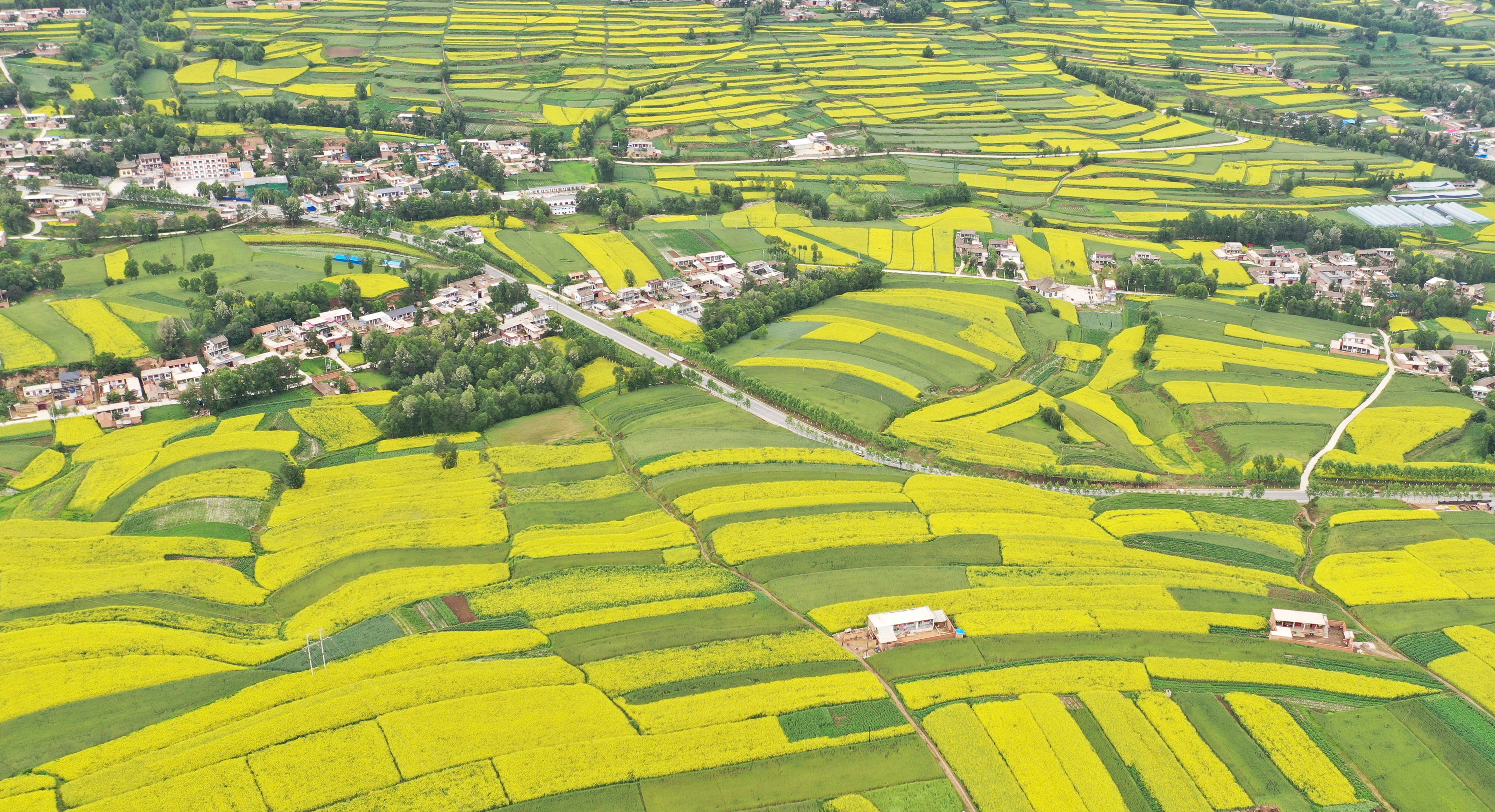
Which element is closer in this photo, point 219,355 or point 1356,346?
point 219,355

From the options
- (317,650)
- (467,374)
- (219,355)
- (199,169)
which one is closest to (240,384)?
(219,355)

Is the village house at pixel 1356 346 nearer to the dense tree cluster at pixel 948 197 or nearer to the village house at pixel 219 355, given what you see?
the dense tree cluster at pixel 948 197

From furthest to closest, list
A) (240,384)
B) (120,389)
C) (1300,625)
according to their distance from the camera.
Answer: (120,389) < (240,384) < (1300,625)

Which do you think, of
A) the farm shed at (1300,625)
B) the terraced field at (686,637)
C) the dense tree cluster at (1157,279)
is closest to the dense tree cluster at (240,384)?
the terraced field at (686,637)

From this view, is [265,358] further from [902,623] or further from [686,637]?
[902,623]

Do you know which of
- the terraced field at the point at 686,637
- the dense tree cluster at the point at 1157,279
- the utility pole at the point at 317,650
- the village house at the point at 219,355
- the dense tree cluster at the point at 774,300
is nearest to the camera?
the terraced field at the point at 686,637

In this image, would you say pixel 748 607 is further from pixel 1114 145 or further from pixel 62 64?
pixel 62 64

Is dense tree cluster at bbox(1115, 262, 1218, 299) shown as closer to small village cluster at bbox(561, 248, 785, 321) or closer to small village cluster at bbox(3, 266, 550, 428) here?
small village cluster at bbox(561, 248, 785, 321)

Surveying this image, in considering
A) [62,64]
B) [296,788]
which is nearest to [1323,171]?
[296,788]

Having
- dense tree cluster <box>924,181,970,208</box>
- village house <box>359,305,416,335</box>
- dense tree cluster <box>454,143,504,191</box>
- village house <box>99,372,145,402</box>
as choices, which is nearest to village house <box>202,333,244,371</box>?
village house <box>99,372,145,402</box>
